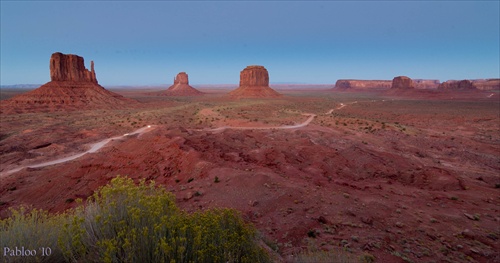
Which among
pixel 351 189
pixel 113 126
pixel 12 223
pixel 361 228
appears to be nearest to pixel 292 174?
pixel 351 189

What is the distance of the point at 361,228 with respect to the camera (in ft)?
24.7

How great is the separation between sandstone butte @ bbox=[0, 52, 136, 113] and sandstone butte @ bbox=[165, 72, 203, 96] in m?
61.9

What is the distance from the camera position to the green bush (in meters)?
3.38

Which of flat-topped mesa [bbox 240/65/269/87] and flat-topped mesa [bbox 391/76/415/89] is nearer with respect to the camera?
flat-topped mesa [bbox 240/65/269/87]

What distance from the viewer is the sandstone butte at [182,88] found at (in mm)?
136137

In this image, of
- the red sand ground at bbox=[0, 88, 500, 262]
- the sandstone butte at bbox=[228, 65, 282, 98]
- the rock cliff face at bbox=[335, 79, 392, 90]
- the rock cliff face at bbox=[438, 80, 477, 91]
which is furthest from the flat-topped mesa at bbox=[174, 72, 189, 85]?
the rock cliff face at bbox=[438, 80, 477, 91]

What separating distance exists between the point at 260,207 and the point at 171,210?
4.97m

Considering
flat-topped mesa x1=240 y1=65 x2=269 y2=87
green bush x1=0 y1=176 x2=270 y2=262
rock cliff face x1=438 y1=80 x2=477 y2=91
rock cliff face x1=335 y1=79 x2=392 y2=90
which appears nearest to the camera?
green bush x1=0 y1=176 x2=270 y2=262

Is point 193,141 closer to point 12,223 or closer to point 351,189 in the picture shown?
point 351,189

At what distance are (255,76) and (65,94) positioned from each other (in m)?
70.6

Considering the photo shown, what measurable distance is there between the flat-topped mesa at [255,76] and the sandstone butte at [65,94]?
182 ft

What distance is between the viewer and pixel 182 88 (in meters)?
142

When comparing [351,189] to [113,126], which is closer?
[351,189]

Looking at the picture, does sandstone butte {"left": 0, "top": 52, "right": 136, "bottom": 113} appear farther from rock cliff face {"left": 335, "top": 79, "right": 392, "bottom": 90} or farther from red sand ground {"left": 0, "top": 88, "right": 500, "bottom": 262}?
rock cliff face {"left": 335, "top": 79, "right": 392, "bottom": 90}
